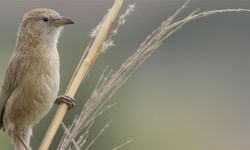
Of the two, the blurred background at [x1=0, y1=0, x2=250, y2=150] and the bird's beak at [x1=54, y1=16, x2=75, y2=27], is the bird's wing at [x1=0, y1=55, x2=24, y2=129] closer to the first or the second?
the bird's beak at [x1=54, y1=16, x2=75, y2=27]

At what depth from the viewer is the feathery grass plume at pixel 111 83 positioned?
462 centimetres

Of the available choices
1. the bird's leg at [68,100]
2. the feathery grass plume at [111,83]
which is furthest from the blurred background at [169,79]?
the feathery grass plume at [111,83]

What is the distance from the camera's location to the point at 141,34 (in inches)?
1729

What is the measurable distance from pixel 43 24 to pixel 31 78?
0.36 m

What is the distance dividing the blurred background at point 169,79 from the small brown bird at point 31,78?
1039 cm

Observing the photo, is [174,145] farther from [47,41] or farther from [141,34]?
[47,41]

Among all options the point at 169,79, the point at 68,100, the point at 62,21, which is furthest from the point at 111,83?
the point at 169,79

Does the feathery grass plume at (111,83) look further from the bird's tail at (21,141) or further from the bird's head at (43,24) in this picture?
the bird's tail at (21,141)

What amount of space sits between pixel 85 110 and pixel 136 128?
25715 mm

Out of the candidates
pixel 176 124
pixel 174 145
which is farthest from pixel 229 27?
pixel 174 145

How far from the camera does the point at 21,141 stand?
241 inches

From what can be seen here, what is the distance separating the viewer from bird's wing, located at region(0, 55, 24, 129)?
6.14 metres

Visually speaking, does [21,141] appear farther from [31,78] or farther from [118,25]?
[118,25]

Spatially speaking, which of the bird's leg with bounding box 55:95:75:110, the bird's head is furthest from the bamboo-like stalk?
the bird's head
